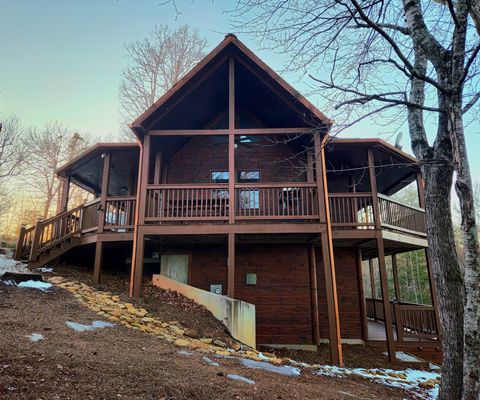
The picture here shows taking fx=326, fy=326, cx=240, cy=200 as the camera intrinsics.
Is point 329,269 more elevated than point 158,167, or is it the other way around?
point 158,167

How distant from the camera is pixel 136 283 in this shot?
834 centimetres

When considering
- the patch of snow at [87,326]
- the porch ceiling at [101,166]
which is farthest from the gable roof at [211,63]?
the patch of snow at [87,326]

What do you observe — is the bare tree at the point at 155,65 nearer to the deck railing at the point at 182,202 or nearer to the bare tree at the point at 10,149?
the bare tree at the point at 10,149

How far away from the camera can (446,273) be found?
432cm

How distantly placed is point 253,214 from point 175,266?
315 centimetres

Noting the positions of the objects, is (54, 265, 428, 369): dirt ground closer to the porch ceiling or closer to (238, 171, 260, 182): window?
the porch ceiling

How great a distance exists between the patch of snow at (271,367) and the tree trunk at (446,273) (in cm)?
211

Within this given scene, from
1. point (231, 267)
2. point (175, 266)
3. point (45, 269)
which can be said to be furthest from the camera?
point (175, 266)

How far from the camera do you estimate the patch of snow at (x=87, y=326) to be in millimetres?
5326

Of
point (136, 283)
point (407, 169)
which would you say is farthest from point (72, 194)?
point (407, 169)

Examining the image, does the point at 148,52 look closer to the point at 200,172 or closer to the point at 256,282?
the point at 200,172

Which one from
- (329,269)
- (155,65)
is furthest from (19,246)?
(155,65)

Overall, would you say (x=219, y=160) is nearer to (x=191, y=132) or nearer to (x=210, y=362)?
(x=191, y=132)

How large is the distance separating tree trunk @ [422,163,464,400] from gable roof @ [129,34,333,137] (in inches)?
183
